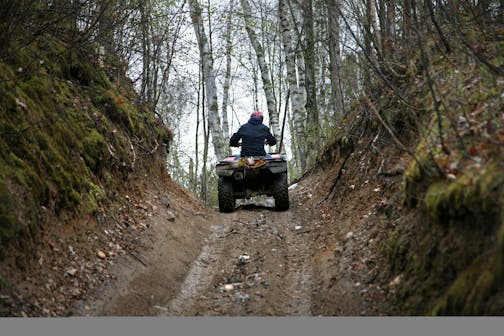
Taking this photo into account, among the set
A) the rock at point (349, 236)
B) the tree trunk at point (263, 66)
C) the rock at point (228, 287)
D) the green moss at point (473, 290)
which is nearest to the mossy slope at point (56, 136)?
the rock at point (228, 287)

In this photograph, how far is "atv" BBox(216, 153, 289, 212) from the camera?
10.4m

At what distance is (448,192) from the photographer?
161 inches

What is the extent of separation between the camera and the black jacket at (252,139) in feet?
36.4

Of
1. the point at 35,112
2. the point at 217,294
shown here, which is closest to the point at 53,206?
the point at 35,112

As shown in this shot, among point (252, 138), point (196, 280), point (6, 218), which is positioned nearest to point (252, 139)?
point (252, 138)

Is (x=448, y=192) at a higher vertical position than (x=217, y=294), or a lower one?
higher

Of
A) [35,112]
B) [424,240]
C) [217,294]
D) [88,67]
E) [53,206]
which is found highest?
[88,67]

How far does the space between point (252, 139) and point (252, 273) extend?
→ 5098 millimetres

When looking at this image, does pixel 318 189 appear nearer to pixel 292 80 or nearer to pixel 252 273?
pixel 252 273

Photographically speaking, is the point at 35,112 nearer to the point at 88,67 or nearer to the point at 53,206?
the point at 53,206

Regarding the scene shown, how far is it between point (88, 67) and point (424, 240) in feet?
22.6

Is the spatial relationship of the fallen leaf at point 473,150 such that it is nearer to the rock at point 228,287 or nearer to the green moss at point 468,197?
the green moss at point 468,197

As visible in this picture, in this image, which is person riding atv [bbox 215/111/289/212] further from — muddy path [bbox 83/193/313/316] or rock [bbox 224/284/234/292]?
rock [bbox 224/284/234/292]

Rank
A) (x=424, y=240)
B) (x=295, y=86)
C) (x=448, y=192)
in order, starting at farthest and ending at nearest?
(x=295, y=86)
(x=424, y=240)
(x=448, y=192)
